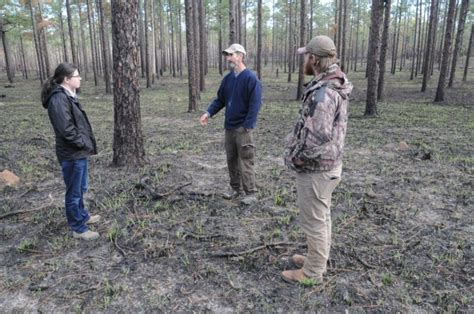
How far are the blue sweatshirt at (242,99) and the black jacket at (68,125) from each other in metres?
1.81

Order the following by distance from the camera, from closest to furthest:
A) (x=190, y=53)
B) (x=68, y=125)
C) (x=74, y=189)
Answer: (x=68, y=125) → (x=74, y=189) → (x=190, y=53)

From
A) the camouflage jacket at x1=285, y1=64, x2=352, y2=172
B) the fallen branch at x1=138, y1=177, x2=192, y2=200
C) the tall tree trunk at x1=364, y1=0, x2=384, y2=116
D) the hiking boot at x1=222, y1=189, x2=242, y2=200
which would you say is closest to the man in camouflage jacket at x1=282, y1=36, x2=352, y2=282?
the camouflage jacket at x1=285, y1=64, x2=352, y2=172

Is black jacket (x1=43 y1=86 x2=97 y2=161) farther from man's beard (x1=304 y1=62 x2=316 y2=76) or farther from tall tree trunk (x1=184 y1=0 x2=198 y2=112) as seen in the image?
tall tree trunk (x1=184 y1=0 x2=198 y2=112)

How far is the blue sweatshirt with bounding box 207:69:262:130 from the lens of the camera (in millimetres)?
4543

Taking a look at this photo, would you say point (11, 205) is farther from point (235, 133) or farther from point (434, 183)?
point (434, 183)

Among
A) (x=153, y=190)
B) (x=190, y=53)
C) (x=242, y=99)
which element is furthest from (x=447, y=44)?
(x=153, y=190)

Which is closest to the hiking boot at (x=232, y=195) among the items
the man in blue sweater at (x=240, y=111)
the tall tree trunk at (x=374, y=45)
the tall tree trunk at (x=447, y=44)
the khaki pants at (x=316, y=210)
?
the man in blue sweater at (x=240, y=111)

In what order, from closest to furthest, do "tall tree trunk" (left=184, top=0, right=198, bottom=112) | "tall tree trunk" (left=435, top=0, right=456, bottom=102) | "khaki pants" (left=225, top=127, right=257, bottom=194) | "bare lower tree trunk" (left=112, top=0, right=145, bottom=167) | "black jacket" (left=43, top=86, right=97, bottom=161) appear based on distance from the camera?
"black jacket" (left=43, top=86, right=97, bottom=161), "khaki pants" (left=225, top=127, right=257, bottom=194), "bare lower tree trunk" (left=112, top=0, right=145, bottom=167), "tall tree trunk" (left=184, top=0, right=198, bottom=112), "tall tree trunk" (left=435, top=0, right=456, bottom=102)

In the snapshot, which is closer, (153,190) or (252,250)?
(252,250)

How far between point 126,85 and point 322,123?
14.7 ft

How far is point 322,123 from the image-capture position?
2.70 m

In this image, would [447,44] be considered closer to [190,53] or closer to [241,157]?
[190,53]

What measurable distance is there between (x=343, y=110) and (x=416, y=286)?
1.75 meters

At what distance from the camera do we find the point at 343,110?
2785mm
